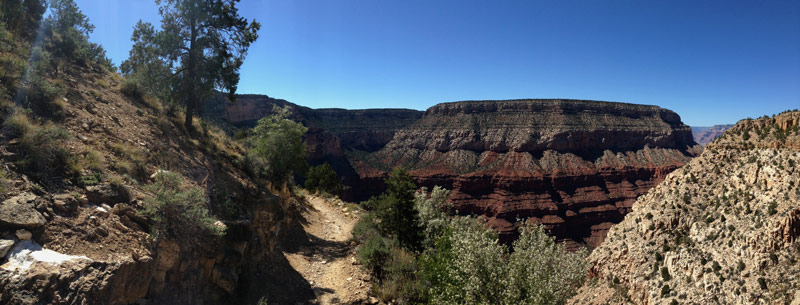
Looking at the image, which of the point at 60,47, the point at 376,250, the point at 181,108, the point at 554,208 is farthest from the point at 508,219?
the point at 60,47

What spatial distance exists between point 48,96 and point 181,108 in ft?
24.8

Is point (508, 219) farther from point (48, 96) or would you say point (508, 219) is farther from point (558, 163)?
point (48, 96)

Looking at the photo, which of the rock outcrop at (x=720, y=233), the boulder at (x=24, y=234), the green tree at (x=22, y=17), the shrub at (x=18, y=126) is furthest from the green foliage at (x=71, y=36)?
the rock outcrop at (x=720, y=233)

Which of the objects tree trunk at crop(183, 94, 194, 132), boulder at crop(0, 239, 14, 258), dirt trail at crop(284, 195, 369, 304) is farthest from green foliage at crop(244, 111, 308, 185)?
boulder at crop(0, 239, 14, 258)

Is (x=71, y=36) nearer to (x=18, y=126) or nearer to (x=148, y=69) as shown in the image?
(x=148, y=69)

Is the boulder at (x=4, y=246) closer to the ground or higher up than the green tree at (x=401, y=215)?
higher up

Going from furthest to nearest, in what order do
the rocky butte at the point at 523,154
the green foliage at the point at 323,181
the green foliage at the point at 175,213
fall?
the rocky butte at the point at 523,154 → the green foliage at the point at 323,181 → the green foliage at the point at 175,213

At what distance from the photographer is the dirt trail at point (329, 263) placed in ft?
41.4

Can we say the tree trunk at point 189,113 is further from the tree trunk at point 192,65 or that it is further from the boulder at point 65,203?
the boulder at point 65,203

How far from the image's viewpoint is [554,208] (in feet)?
227

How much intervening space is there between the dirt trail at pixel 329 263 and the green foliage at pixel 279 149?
3675 millimetres

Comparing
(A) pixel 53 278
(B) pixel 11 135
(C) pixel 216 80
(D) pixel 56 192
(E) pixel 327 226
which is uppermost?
(C) pixel 216 80

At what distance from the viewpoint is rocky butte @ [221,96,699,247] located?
7138cm

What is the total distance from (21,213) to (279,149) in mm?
12272
